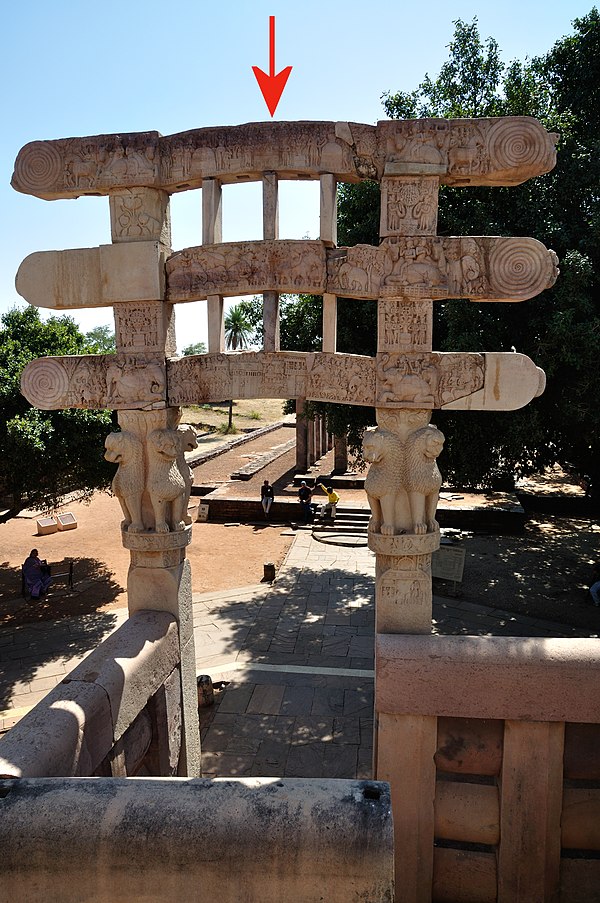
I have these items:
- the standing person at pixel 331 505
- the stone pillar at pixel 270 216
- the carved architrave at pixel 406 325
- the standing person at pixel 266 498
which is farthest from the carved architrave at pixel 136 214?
the standing person at pixel 266 498

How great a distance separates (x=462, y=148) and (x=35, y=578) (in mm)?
10459

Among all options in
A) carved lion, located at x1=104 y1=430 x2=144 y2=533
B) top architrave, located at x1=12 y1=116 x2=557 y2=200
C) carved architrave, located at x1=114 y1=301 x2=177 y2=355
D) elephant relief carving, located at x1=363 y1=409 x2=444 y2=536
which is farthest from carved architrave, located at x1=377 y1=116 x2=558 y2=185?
carved lion, located at x1=104 y1=430 x2=144 y2=533

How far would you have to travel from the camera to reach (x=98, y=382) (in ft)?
17.3

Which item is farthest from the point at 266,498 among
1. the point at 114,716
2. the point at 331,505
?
the point at 114,716

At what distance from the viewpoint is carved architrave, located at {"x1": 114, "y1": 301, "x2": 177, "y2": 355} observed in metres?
5.21

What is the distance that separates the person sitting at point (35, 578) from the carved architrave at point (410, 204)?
9631 millimetres

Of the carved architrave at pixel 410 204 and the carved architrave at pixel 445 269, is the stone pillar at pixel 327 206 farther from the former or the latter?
the carved architrave at pixel 410 204

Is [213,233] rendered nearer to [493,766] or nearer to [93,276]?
[93,276]

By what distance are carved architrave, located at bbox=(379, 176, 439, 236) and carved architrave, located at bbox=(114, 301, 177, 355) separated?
208 centimetres

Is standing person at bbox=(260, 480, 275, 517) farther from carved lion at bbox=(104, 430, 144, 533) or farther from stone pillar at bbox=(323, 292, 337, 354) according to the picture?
stone pillar at bbox=(323, 292, 337, 354)

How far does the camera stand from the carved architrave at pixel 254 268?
493 cm

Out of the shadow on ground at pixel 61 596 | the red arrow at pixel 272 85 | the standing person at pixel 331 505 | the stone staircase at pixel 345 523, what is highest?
the red arrow at pixel 272 85

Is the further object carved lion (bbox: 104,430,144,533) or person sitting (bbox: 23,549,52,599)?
person sitting (bbox: 23,549,52,599)

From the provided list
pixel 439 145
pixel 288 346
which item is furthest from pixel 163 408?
pixel 288 346
